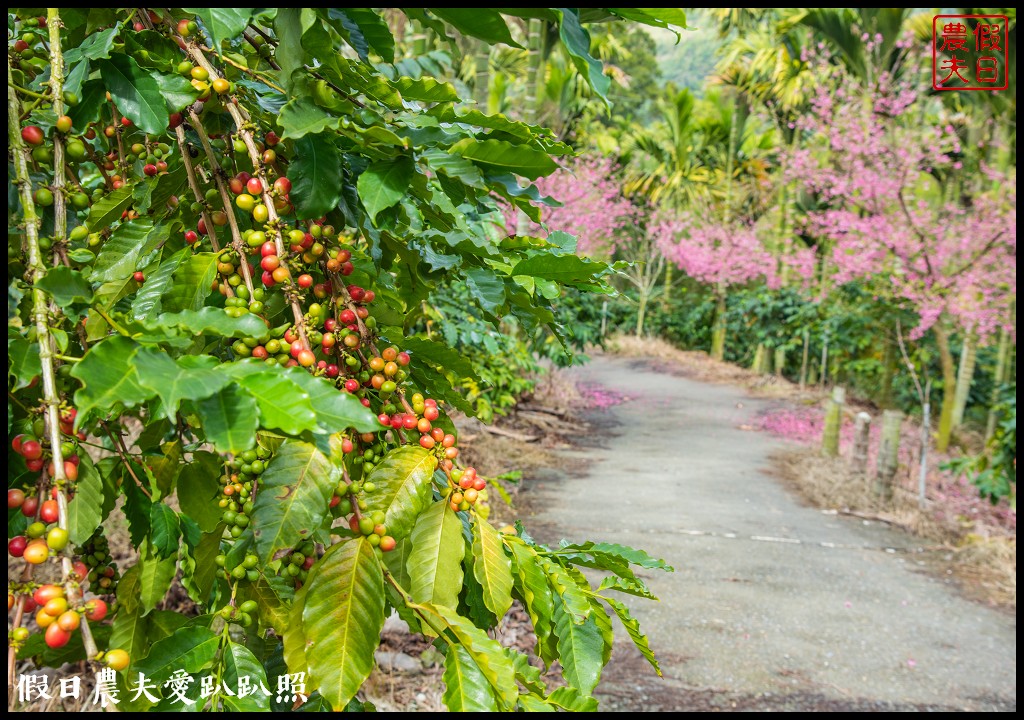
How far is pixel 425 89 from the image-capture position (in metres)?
0.81

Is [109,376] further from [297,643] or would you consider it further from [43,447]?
[297,643]

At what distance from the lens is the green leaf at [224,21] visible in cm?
66

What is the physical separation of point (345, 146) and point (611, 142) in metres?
15.5

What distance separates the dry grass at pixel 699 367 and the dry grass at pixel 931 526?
14.4ft

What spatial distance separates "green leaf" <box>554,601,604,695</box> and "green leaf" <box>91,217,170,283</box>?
2.15ft

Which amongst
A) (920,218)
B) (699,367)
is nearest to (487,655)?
(920,218)

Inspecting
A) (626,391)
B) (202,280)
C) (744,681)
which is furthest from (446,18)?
(626,391)

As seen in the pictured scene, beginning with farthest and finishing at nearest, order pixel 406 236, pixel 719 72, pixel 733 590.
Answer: pixel 719 72 < pixel 733 590 < pixel 406 236

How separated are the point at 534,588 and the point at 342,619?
22 centimetres

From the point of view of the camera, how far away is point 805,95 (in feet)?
38.2

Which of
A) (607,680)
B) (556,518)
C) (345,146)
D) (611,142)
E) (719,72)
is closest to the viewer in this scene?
(345,146)

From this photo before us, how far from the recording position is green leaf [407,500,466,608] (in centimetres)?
73

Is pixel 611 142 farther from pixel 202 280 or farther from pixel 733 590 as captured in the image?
pixel 202 280

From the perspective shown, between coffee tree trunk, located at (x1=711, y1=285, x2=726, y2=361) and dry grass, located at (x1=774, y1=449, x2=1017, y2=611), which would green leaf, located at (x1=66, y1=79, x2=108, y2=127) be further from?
coffee tree trunk, located at (x1=711, y1=285, x2=726, y2=361)
